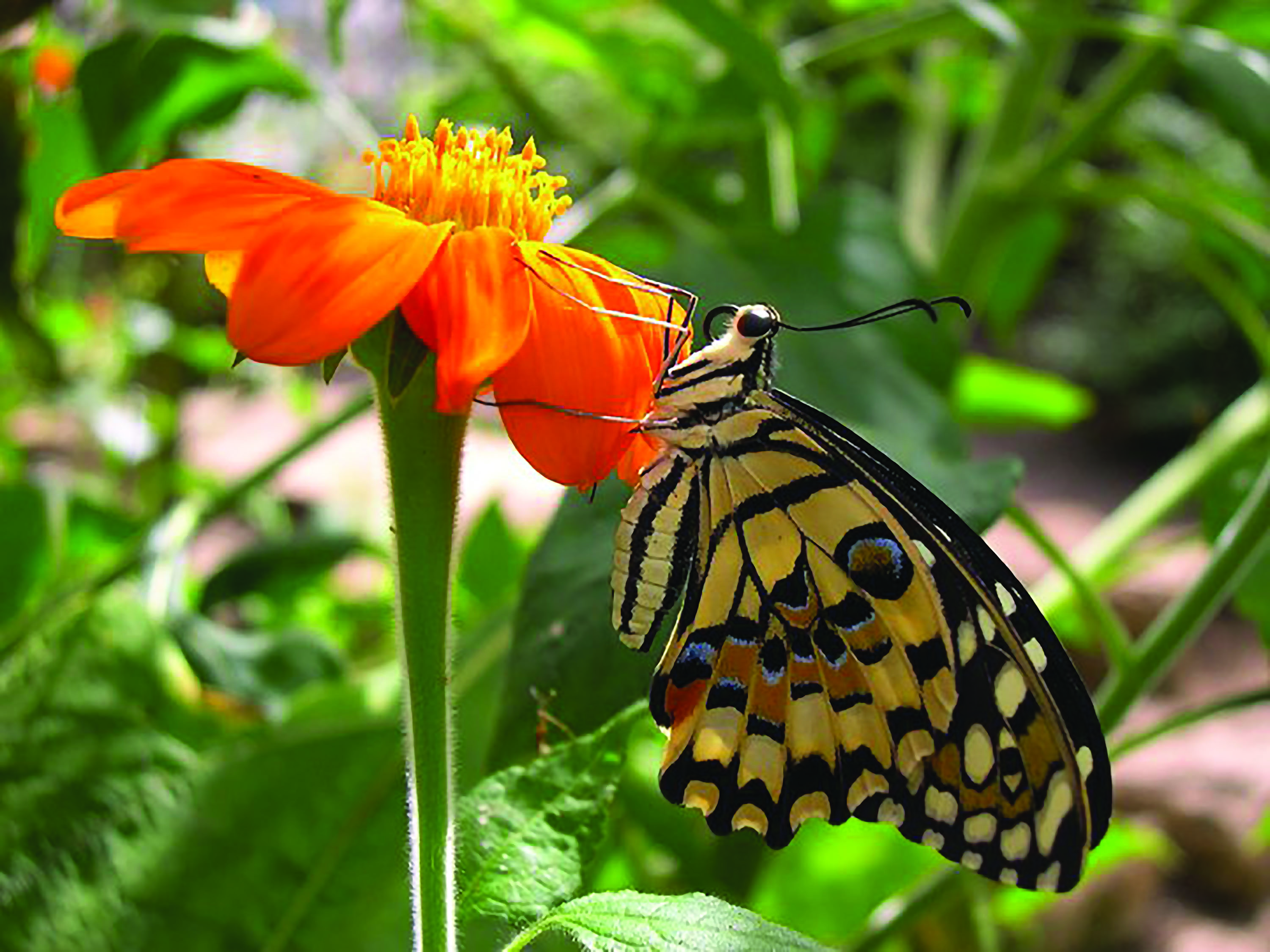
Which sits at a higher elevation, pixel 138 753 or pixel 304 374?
pixel 304 374

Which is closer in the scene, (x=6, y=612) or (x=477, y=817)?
(x=477, y=817)

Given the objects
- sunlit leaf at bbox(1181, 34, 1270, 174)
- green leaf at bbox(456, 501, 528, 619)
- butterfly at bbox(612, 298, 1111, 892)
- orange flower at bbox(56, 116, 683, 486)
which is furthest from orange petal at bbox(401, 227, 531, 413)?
green leaf at bbox(456, 501, 528, 619)

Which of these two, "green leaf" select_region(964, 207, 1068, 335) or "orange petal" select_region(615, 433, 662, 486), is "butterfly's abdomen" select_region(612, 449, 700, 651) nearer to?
"orange petal" select_region(615, 433, 662, 486)

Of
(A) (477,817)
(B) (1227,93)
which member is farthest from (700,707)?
(B) (1227,93)

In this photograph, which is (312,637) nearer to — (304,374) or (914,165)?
(914,165)

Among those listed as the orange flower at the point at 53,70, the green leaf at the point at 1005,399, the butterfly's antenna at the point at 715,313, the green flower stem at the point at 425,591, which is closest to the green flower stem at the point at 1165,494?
the green leaf at the point at 1005,399

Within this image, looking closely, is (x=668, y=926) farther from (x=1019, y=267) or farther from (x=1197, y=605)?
(x=1019, y=267)

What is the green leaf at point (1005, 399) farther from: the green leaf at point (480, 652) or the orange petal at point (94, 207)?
the orange petal at point (94, 207)
